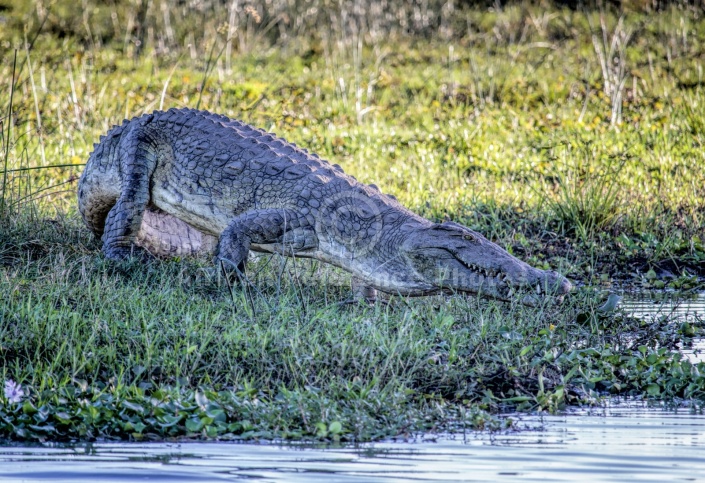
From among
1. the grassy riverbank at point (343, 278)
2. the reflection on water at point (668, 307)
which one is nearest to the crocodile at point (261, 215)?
the grassy riverbank at point (343, 278)

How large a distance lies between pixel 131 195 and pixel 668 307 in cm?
340

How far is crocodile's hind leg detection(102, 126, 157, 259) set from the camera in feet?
20.6

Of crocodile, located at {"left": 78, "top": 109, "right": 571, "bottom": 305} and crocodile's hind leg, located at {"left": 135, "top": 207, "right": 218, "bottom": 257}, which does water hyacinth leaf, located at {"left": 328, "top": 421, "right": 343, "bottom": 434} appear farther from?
crocodile's hind leg, located at {"left": 135, "top": 207, "right": 218, "bottom": 257}

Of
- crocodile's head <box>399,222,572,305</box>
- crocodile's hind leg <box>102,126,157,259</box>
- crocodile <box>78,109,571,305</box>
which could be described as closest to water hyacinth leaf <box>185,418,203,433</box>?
crocodile <box>78,109,571,305</box>

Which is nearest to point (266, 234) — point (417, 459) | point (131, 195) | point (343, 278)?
point (343, 278)

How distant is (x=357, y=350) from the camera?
4137 mm

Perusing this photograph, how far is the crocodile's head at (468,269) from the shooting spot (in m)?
5.12

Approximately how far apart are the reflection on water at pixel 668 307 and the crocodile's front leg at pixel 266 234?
6.14 feet

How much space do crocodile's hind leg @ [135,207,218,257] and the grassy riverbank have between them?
1.25 feet

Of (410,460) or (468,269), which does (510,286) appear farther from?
(410,460)

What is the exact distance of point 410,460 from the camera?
317 centimetres

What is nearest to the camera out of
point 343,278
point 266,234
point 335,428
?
point 335,428

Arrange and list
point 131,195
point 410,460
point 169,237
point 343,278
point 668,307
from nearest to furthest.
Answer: point 410,460
point 668,307
point 343,278
point 131,195
point 169,237

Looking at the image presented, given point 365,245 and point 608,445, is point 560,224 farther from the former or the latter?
point 608,445
